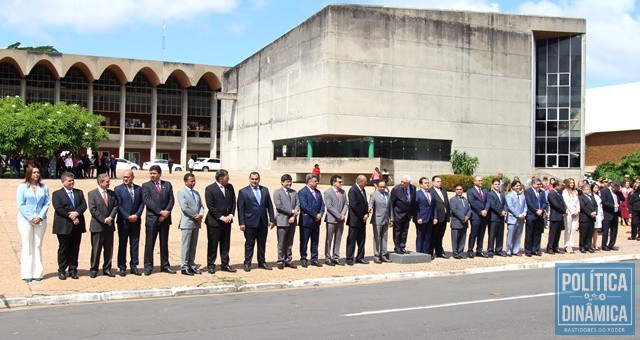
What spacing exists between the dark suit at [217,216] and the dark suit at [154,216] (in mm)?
751

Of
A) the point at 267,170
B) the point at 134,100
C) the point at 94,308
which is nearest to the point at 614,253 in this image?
the point at 94,308

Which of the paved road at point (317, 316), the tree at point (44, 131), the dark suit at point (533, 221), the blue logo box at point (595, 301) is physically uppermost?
the tree at point (44, 131)

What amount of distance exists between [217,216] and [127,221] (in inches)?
63.9

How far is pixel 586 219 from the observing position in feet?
57.9

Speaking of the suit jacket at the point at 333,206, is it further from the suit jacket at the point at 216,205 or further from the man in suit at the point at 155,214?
the man in suit at the point at 155,214

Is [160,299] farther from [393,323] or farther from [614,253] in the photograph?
[614,253]

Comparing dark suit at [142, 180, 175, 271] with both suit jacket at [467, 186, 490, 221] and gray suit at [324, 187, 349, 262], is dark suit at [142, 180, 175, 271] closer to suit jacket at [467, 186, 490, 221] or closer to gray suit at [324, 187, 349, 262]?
gray suit at [324, 187, 349, 262]

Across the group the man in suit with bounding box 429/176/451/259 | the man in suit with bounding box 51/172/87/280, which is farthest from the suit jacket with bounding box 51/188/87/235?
the man in suit with bounding box 429/176/451/259

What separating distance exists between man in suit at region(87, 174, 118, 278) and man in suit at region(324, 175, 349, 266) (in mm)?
4320

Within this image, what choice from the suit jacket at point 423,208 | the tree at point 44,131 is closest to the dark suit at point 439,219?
the suit jacket at point 423,208

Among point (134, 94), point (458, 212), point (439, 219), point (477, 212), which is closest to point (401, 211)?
point (439, 219)

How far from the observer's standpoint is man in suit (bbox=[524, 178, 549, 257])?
54.9ft

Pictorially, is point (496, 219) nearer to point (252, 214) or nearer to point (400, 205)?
point (400, 205)

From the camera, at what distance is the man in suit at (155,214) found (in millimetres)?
12422
